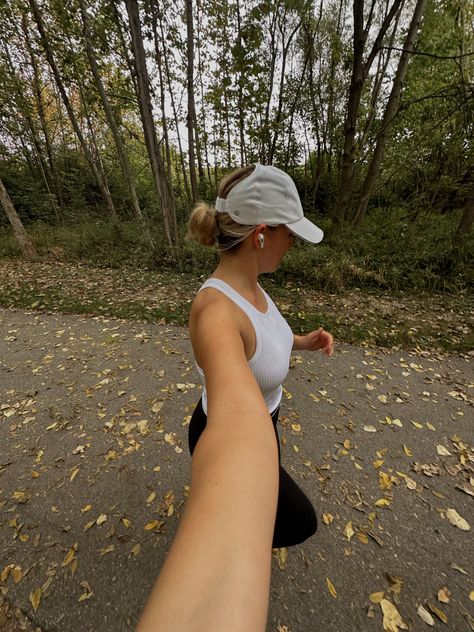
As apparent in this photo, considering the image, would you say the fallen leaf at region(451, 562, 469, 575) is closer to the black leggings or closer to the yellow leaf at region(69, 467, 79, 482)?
the black leggings

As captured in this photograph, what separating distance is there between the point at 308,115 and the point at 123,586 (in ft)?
60.6

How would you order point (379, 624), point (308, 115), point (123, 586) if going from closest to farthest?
point (379, 624), point (123, 586), point (308, 115)

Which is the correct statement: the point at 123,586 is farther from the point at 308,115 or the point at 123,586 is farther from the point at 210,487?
the point at 308,115

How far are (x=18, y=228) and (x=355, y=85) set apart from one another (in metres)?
10.9

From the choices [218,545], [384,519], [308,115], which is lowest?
[384,519]

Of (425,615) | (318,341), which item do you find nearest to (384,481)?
(425,615)

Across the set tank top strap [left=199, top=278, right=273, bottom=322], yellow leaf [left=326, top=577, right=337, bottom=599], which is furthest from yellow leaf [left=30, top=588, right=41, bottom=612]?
tank top strap [left=199, top=278, right=273, bottom=322]

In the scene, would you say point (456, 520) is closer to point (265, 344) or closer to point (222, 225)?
point (265, 344)

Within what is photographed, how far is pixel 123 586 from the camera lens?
191 cm

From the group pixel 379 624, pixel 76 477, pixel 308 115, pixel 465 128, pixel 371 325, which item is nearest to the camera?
pixel 379 624

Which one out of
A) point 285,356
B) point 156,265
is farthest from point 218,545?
point 156,265

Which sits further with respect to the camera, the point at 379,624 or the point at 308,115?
the point at 308,115

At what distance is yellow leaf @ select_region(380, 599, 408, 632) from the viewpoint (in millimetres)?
1706

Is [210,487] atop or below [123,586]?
atop
